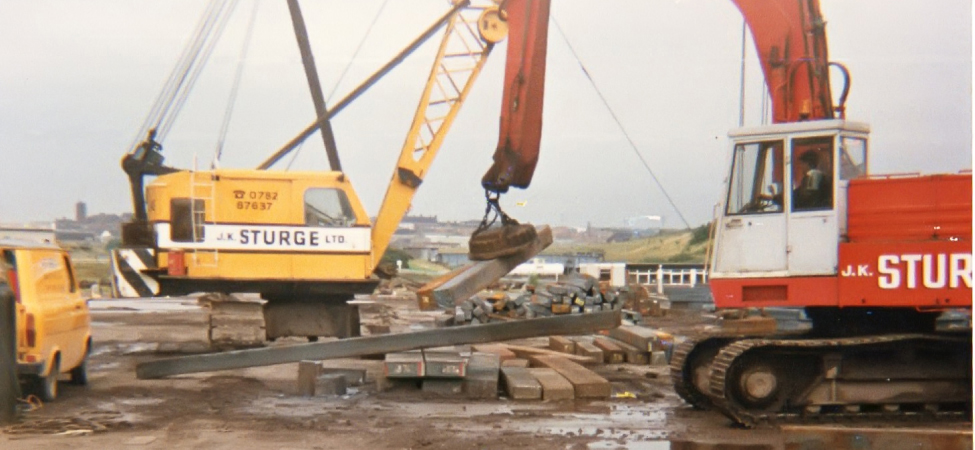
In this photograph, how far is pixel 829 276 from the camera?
32.5 feet

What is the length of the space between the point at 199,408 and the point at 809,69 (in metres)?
6.71

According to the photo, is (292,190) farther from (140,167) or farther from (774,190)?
(774,190)

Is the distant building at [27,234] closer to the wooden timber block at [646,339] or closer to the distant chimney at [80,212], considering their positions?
the distant chimney at [80,212]

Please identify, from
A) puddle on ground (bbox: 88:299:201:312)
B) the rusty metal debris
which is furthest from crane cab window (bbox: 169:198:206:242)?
puddle on ground (bbox: 88:299:201:312)

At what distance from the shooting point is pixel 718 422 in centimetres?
1023

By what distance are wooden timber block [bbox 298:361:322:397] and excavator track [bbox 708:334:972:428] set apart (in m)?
4.16

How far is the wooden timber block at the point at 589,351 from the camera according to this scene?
15.6 meters

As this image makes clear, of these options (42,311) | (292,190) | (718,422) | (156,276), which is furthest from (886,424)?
(156,276)

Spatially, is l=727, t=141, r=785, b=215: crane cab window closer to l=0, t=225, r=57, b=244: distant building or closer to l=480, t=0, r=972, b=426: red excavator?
l=480, t=0, r=972, b=426: red excavator

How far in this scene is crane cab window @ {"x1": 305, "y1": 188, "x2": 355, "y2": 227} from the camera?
15.4m

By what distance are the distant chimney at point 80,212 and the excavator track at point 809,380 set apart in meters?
7.56

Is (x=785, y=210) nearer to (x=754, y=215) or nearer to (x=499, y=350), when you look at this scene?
(x=754, y=215)

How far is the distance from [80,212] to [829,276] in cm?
851

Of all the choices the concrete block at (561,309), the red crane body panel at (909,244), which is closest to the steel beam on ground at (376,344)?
the red crane body panel at (909,244)
